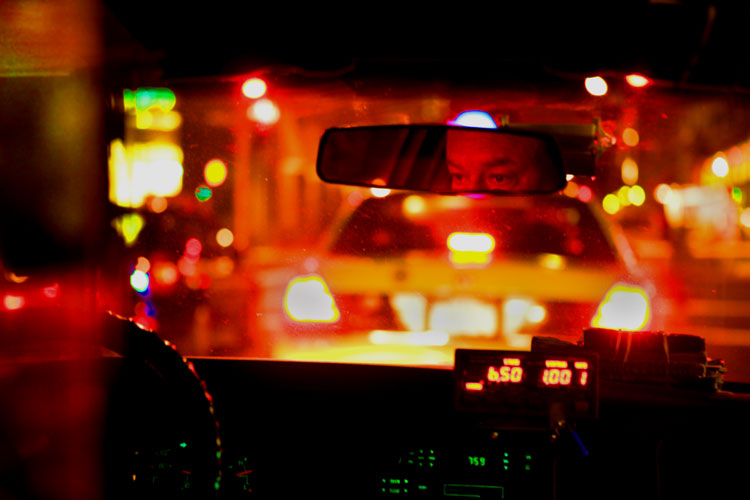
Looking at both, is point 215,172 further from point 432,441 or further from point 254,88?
point 432,441

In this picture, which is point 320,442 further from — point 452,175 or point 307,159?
point 307,159

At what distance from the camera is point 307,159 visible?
154 inches

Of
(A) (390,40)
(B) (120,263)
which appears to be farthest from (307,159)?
(A) (390,40)

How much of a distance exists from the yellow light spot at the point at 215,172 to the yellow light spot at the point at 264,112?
0.27 m

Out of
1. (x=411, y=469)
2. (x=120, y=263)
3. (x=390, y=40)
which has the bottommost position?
(x=411, y=469)

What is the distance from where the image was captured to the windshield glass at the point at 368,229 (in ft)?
11.1

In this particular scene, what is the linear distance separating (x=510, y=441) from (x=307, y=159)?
1.79 m

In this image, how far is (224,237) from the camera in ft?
15.4

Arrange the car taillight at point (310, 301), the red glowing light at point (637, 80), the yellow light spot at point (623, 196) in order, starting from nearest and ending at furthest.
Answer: the red glowing light at point (637, 80) → the car taillight at point (310, 301) → the yellow light spot at point (623, 196)

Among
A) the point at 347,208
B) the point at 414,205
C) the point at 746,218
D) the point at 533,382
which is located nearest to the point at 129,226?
the point at 347,208

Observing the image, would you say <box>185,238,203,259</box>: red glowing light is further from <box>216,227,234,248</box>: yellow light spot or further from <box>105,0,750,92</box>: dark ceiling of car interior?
<box>105,0,750,92</box>: dark ceiling of car interior

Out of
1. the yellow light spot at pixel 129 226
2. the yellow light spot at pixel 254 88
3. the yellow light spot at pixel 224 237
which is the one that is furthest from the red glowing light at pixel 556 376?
the yellow light spot at pixel 224 237

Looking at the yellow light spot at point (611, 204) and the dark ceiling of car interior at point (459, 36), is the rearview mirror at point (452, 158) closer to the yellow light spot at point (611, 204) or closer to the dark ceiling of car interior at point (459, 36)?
the dark ceiling of car interior at point (459, 36)

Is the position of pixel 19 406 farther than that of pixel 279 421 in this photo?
No
